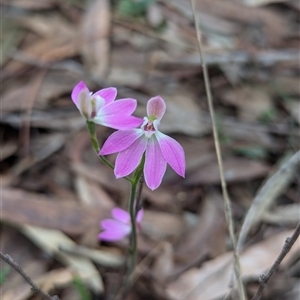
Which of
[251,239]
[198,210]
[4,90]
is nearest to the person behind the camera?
[251,239]

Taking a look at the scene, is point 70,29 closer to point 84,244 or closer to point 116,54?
point 116,54

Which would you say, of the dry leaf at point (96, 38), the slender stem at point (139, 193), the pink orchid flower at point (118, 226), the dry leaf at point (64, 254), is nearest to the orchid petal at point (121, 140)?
the slender stem at point (139, 193)

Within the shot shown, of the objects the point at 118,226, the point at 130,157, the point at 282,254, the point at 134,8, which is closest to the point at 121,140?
the point at 130,157

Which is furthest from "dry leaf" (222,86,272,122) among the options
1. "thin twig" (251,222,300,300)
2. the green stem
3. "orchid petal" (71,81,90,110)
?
"orchid petal" (71,81,90,110)

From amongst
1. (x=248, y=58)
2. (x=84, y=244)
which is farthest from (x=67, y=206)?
(x=248, y=58)

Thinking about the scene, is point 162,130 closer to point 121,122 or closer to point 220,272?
point 220,272
